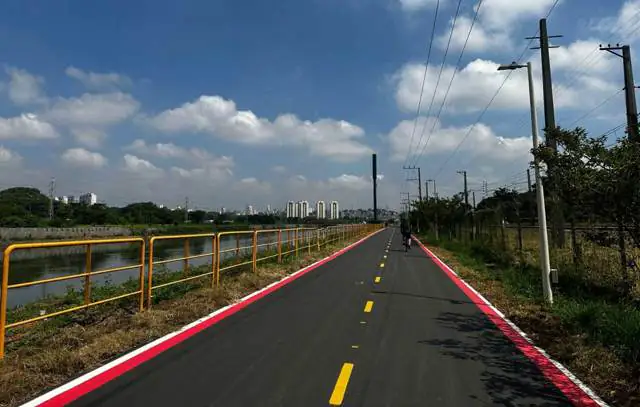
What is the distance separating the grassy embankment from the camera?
5.67 meters

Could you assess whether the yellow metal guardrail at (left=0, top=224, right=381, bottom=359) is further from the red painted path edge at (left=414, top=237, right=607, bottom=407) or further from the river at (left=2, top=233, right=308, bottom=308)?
the red painted path edge at (left=414, top=237, right=607, bottom=407)

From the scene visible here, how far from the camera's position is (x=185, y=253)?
12453mm

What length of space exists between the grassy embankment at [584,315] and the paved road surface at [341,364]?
0.67 meters

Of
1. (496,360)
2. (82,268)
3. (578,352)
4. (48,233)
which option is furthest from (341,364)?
(48,233)

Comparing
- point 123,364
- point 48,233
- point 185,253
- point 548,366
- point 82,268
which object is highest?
point 48,233

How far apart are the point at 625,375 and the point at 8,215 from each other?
301 feet

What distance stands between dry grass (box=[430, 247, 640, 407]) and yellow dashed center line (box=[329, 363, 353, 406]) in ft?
9.11

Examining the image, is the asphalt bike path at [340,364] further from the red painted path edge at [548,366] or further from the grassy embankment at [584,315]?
the grassy embankment at [584,315]

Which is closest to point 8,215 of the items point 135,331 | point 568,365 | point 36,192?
point 36,192

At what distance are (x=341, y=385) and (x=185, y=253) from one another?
832cm

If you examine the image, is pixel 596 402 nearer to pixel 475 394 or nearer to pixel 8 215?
pixel 475 394

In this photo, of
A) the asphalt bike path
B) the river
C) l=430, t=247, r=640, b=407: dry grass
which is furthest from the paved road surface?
the river

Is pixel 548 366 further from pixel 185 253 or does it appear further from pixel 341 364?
pixel 185 253

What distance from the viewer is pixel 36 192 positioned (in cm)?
13012
